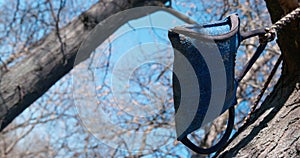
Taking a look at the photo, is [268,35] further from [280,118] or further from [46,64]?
[46,64]

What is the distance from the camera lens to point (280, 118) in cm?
74

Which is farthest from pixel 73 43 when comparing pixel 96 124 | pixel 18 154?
pixel 18 154

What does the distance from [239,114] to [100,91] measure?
1910 mm

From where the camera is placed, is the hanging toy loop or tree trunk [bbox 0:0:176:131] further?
tree trunk [bbox 0:0:176:131]

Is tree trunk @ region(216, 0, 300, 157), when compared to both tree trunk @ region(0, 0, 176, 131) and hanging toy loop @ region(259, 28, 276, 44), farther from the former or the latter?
Result: tree trunk @ region(0, 0, 176, 131)

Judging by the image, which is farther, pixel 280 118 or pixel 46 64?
pixel 46 64

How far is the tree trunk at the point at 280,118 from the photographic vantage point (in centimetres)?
69

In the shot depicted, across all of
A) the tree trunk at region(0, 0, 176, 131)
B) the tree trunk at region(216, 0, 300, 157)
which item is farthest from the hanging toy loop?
the tree trunk at region(0, 0, 176, 131)

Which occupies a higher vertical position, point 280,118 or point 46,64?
point 46,64

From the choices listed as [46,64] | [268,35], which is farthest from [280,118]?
[46,64]

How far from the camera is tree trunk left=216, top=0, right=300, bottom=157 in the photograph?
69cm

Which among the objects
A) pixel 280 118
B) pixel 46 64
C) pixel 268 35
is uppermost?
pixel 46 64

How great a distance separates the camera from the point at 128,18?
5.04ft

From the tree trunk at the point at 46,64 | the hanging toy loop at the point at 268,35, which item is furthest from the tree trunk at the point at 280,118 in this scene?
the tree trunk at the point at 46,64
